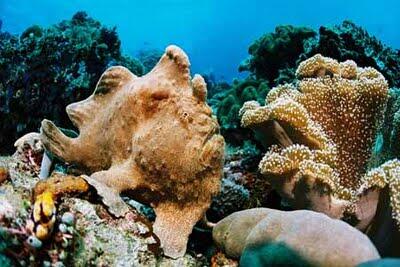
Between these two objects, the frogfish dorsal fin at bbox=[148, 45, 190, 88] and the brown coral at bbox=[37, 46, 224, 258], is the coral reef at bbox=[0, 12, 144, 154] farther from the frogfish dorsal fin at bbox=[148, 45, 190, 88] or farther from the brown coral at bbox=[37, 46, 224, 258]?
the frogfish dorsal fin at bbox=[148, 45, 190, 88]

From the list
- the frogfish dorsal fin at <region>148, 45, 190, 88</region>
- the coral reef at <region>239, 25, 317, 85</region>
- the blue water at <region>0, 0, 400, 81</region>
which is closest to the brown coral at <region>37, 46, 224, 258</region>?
the frogfish dorsal fin at <region>148, 45, 190, 88</region>

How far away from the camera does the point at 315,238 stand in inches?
68.5

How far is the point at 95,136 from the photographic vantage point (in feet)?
8.73

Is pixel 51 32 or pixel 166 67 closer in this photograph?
pixel 166 67

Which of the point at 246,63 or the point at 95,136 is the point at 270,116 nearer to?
the point at 95,136

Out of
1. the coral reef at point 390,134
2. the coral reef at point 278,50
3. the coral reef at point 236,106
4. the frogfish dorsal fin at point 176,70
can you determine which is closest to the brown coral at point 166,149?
the frogfish dorsal fin at point 176,70

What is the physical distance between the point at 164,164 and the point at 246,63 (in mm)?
4418

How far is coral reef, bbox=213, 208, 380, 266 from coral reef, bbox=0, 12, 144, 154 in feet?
10.7

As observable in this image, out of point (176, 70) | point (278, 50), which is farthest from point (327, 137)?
point (278, 50)

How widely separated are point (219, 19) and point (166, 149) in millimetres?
101642

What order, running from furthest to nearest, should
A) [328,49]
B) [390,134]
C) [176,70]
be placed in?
[328,49] → [390,134] → [176,70]

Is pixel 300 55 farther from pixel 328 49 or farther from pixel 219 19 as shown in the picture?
pixel 219 19

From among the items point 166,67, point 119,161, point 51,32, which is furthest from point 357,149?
point 51,32

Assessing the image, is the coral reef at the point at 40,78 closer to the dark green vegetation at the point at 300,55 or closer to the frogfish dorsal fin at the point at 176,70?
the dark green vegetation at the point at 300,55
